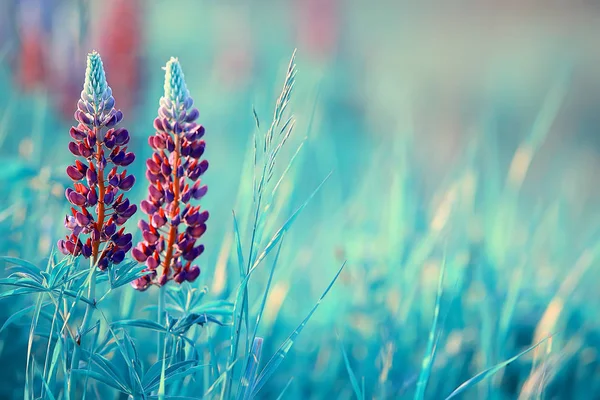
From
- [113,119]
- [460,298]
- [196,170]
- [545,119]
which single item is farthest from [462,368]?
[113,119]

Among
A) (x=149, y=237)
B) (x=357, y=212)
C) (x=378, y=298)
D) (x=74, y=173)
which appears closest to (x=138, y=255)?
(x=149, y=237)

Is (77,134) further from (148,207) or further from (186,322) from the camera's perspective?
(186,322)

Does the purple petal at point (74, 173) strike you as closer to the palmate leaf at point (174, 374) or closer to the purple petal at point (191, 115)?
the purple petal at point (191, 115)

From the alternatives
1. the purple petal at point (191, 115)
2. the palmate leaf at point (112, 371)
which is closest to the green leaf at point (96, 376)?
the palmate leaf at point (112, 371)

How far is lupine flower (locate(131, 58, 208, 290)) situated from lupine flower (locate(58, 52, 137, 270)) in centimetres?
3

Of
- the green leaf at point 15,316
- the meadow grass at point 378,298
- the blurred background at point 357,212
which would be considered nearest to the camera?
the green leaf at point 15,316

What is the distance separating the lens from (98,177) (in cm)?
86

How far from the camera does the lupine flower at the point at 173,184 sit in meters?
0.86

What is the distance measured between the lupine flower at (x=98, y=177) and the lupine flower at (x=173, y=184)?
3cm

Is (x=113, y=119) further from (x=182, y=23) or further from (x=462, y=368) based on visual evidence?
(x=182, y=23)

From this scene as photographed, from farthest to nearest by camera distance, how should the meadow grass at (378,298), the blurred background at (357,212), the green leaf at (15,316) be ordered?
1. the blurred background at (357,212)
2. the meadow grass at (378,298)
3. the green leaf at (15,316)

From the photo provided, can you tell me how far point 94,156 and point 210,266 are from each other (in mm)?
1142

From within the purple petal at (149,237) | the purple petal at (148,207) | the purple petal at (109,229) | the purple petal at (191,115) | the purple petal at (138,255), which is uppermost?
the purple petal at (191,115)

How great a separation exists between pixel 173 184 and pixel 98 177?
4.2 inches
